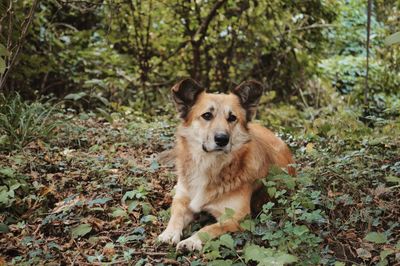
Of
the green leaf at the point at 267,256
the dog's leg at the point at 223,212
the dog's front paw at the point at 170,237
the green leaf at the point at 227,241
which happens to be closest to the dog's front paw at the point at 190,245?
the dog's leg at the point at 223,212

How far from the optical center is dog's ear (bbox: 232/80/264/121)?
170 inches

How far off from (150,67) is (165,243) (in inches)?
271

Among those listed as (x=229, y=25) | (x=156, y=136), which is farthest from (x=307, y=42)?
(x=156, y=136)

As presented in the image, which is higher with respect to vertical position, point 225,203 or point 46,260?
point 225,203

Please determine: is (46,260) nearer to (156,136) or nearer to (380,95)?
(156,136)

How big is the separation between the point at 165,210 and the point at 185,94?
102cm

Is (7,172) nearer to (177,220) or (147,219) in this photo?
(147,219)

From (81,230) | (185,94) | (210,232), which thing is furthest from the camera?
(185,94)

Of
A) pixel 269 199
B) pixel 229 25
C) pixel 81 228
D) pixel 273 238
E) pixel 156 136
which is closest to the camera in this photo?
pixel 273 238

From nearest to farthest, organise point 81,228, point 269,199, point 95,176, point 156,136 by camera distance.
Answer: point 81,228 → point 269,199 → point 95,176 → point 156,136

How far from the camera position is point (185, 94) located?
427cm

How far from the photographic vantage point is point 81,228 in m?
3.72

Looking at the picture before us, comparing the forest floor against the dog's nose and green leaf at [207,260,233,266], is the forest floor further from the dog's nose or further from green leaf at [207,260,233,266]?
the dog's nose

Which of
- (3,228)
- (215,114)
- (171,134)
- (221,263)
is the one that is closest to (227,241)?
(221,263)
